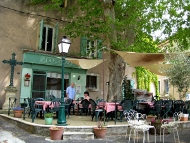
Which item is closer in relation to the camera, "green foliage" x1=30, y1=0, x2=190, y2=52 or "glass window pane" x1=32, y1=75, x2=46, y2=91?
"green foliage" x1=30, y1=0, x2=190, y2=52

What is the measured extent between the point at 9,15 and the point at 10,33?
1.04 metres

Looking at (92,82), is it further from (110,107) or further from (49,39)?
(110,107)

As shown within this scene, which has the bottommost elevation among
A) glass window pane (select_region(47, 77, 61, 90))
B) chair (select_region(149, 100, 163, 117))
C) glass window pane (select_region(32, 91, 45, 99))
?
chair (select_region(149, 100, 163, 117))

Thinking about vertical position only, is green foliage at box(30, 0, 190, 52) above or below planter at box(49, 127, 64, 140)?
above

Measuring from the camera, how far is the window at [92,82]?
48.8ft

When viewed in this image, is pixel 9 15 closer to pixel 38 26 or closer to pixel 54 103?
pixel 38 26

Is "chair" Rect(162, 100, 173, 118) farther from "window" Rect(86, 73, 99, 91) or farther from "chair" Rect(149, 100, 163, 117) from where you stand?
"window" Rect(86, 73, 99, 91)

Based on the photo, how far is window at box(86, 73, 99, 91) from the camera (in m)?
14.9

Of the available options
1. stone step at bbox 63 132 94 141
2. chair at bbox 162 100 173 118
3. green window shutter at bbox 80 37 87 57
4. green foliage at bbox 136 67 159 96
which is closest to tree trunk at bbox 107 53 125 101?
chair at bbox 162 100 173 118

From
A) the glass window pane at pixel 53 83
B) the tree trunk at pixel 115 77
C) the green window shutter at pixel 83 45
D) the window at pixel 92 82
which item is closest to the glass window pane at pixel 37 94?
the glass window pane at pixel 53 83

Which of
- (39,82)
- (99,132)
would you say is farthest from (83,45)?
(99,132)

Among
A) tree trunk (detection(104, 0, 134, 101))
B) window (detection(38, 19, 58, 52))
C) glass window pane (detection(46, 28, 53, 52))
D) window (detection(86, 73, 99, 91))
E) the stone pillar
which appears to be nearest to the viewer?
tree trunk (detection(104, 0, 134, 101))

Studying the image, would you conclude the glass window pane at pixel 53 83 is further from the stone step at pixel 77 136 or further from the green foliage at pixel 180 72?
the green foliage at pixel 180 72

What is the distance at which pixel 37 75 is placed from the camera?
42.1 feet
